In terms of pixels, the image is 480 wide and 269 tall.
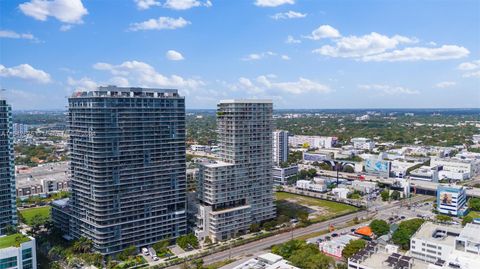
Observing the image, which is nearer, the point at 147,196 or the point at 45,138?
the point at 147,196

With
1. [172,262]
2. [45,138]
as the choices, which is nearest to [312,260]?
[172,262]

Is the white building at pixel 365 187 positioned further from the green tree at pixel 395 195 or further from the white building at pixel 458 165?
the white building at pixel 458 165

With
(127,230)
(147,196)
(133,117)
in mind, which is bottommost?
(127,230)

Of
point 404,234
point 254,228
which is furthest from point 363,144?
point 254,228

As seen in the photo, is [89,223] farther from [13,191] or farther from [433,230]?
[433,230]

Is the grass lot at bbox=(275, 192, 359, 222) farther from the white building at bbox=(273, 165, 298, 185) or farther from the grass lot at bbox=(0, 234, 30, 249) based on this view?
the grass lot at bbox=(0, 234, 30, 249)

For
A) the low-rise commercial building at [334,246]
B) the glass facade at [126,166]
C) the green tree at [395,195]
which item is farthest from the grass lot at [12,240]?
the green tree at [395,195]

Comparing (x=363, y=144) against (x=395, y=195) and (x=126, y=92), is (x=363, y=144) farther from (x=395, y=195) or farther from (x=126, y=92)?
(x=126, y=92)
